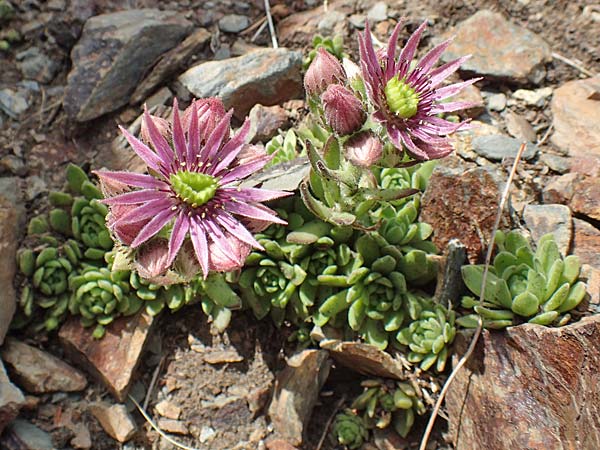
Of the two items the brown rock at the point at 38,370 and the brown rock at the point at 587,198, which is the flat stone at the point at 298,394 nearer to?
the brown rock at the point at 38,370

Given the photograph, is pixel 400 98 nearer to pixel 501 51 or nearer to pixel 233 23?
pixel 501 51

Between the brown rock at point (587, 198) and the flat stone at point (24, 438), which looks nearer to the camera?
the flat stone at point (24, 438)

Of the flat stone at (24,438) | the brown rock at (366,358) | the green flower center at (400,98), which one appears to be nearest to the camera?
the green flower center at (400,98)

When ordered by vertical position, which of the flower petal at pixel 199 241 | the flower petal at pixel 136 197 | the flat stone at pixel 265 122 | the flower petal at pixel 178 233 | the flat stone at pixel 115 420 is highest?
the flower petal at pixel 136 197

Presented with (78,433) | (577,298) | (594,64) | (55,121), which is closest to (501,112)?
(594,64)

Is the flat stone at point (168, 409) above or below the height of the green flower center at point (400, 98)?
below

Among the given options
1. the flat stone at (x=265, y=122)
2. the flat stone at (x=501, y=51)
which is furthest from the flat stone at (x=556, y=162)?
the flat stone at (x=265, y=122)

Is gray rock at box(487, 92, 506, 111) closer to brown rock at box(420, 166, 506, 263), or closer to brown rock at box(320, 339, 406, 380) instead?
brown rock at box(420, 166, 506, 263)
